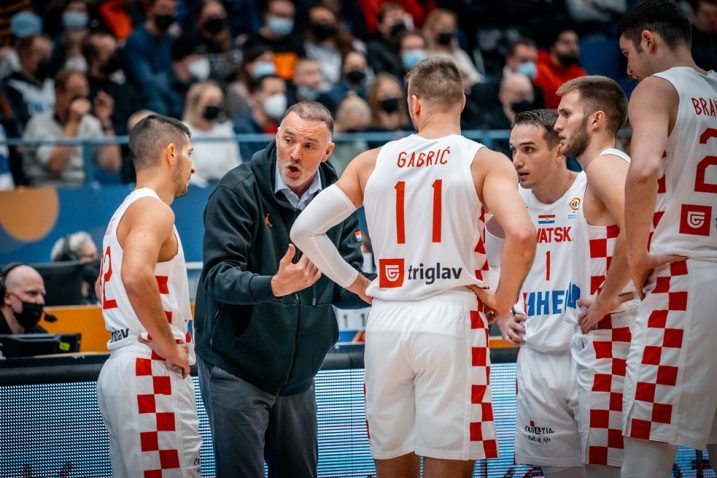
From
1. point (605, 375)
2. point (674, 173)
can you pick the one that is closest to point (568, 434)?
point (605, 375)

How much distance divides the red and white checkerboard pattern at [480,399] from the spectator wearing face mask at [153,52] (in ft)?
26.8

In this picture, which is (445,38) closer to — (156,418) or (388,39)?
(388,39)

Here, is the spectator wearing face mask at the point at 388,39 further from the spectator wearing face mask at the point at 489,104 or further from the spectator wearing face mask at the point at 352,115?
the spectator wearing face mask at the point at 352,115

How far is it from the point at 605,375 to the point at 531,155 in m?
1.30

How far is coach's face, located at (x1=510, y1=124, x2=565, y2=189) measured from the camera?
5.54 meters

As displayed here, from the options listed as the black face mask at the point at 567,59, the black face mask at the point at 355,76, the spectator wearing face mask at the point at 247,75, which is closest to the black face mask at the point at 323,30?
the spectator wearing face mask at the point at 247,75

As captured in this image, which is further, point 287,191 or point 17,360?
point 17,360

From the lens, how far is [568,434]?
5262 millimetres

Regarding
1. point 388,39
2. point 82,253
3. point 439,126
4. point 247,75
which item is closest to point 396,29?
point 388,39

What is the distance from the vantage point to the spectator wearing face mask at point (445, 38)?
1312 cm

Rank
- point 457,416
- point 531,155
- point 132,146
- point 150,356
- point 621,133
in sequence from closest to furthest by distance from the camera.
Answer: point 457,416, point 150,356, point 132,146, point 531,155, point 621,133

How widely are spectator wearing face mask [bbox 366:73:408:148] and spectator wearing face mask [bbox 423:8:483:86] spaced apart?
1.60m

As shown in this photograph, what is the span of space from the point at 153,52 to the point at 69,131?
206 cm

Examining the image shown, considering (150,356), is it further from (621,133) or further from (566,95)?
(621,133)
